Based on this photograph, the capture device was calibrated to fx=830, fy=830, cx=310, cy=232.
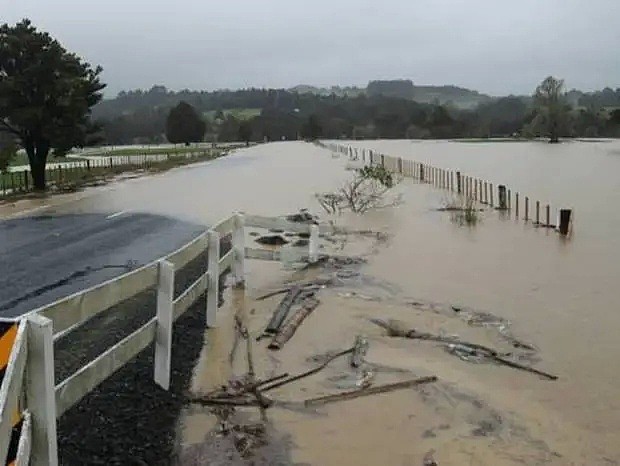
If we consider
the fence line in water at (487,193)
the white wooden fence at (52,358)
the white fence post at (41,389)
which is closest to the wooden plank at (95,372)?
the white wooden fence at (52,358)

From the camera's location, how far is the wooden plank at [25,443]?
12.8ft

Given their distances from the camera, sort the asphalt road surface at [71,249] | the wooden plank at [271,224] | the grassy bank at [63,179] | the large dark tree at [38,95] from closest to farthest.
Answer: the asphalt road surface at [71,249]
the wooden plank at [271,224]
the large dark tree at [38,95]
the grassy bank at [63,179]

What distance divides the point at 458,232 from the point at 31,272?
14.1 meters

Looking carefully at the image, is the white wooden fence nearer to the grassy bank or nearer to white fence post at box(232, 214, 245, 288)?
white fence post at box(232, 214, 245, 288)

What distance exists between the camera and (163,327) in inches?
306

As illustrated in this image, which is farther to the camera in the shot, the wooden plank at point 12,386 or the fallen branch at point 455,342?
the fallen branch at point 455,342

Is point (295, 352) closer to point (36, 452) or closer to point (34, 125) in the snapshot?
point (36, 452)

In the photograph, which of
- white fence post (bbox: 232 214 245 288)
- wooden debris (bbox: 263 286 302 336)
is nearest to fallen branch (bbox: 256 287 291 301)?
wooden debris (bbox: 263 286 302 336)

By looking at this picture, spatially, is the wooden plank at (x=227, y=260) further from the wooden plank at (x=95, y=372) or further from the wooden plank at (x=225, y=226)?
the wooden plank at (x=95, y=372)

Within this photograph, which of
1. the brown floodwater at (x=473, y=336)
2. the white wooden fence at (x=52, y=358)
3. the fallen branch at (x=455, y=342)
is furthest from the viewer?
the fallen branch at (x=455, y=342)

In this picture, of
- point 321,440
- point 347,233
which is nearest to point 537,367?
point 321,440

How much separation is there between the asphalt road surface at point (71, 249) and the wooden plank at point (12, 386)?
6.94m

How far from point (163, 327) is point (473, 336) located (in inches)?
198

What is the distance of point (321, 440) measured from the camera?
6.99 m
